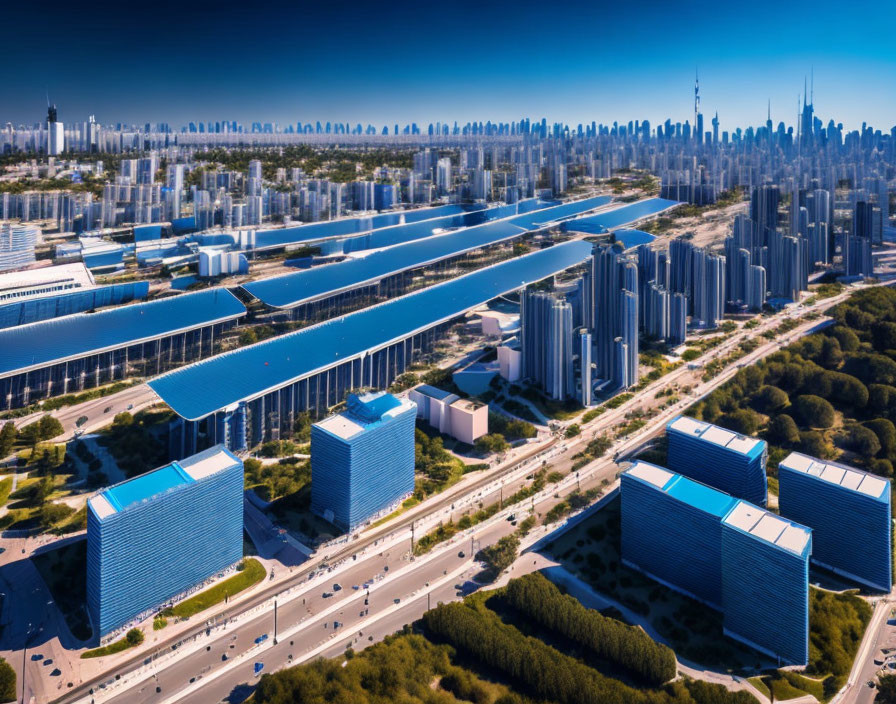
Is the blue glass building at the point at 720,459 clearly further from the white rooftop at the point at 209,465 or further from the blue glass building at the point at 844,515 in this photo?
the white rooftop at the point at 209,465

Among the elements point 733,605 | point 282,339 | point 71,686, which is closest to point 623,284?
point 282,339

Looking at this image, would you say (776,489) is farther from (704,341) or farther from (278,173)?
(278,173)

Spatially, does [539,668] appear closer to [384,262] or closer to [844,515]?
[844,515]

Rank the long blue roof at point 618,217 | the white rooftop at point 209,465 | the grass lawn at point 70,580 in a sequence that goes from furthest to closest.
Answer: the long blue roof at point 618,217 < the white rooftop at point 209,465 < the grass lawn at point 70,580

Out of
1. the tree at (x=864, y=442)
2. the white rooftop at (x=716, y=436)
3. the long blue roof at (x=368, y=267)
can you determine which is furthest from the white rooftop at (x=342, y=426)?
the tree at (x=864, y=442)

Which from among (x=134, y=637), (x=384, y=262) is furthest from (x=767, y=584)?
(x=384, y=262)

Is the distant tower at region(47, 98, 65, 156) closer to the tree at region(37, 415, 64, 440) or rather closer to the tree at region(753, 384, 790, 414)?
the tree at region(37, 415, 64, 440)

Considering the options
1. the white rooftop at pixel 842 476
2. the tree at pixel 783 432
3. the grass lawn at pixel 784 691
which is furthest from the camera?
the tree at pixel 783 432

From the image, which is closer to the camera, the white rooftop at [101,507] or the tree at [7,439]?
the white rooftop at [101,507]
